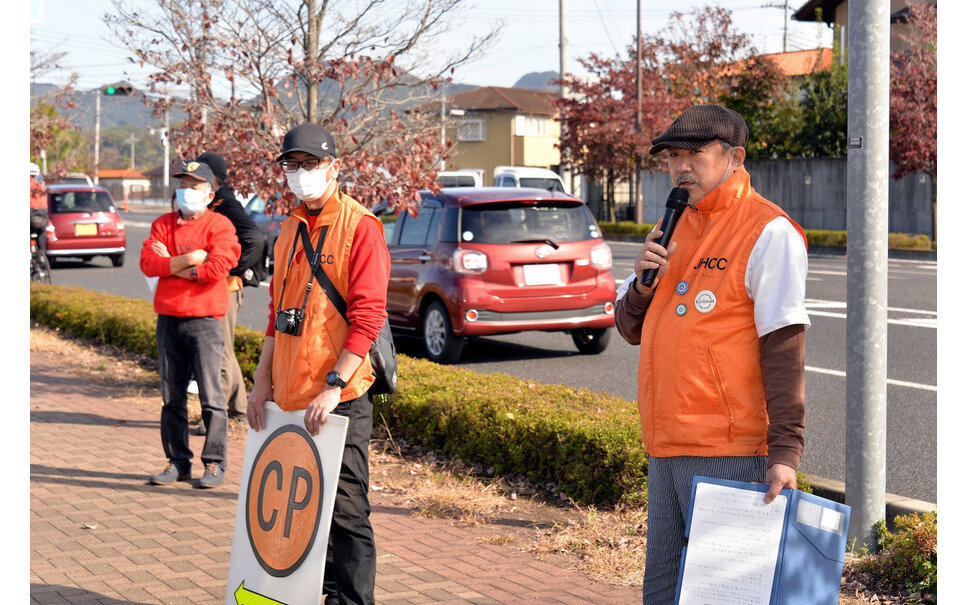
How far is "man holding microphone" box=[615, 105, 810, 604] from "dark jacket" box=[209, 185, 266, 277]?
15.0 feet

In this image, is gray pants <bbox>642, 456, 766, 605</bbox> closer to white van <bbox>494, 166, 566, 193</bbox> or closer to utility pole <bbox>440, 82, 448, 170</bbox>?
utility pole <bbox>440, 82, 448, 170</bbox>

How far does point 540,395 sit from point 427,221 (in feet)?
15.4

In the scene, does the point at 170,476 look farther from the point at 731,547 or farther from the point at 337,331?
the point at 731,547

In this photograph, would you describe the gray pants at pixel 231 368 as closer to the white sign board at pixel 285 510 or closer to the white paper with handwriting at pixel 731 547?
the white sign board at pixel 285 510

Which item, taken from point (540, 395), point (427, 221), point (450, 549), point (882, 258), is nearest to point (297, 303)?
point (450, 549)

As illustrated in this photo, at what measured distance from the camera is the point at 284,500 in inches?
166

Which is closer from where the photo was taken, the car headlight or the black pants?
the black pants

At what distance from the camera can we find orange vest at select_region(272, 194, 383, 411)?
162 inches

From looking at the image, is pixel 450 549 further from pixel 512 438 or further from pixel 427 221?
pixel 427 221

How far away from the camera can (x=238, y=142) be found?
855 centimetres

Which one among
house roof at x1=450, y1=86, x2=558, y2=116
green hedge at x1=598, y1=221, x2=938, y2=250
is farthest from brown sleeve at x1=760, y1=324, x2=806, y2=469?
house roof at x1=450, y1=86, x2=558, y2=116

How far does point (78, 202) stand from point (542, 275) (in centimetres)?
1730

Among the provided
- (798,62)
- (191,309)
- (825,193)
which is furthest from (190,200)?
(798,62)

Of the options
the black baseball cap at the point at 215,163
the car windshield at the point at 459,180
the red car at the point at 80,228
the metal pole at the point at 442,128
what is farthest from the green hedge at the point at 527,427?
the car windshield at the point at 459,180
